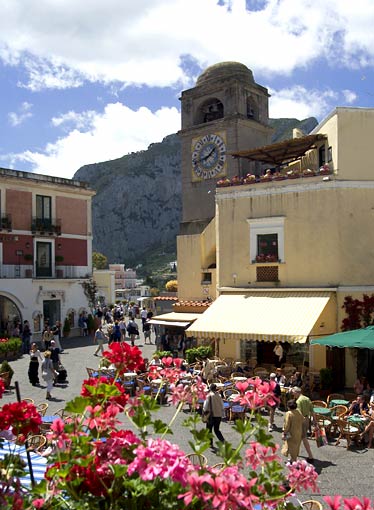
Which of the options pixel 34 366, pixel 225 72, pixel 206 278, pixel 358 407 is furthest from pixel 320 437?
pixel 225 72

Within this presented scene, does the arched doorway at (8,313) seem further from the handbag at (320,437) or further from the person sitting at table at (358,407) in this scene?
the handbag at (320,437)

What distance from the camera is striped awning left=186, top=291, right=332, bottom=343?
17547 millimetres

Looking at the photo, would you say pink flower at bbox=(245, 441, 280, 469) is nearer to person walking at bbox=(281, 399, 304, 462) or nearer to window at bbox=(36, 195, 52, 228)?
person walking at bbox=(281, 399, 304, 462)

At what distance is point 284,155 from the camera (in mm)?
23781

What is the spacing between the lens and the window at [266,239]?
2077 cm

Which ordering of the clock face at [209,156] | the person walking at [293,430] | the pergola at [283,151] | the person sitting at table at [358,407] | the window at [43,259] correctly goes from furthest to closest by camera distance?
the window at [43,259], the clock face at [209,156], the pergola at [283,151], the person sitting at table at [358,407], the person walking at [293,430]

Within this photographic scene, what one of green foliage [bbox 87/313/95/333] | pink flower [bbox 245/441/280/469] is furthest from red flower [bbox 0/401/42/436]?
green foliage [bbox 87/313/95/333]

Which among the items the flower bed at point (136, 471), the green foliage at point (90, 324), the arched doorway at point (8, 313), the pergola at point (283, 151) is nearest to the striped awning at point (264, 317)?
the pergola at point (283, 151)

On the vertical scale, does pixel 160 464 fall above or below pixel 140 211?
below

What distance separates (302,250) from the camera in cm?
2025

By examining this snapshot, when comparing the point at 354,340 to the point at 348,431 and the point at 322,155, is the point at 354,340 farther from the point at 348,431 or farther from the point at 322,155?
the point at 322,155

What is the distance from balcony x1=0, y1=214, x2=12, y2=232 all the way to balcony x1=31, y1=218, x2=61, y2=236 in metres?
1.61

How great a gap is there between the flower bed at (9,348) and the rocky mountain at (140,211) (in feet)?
358

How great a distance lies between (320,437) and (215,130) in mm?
19057
